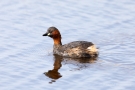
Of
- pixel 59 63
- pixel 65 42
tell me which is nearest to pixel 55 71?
pixel 59 63

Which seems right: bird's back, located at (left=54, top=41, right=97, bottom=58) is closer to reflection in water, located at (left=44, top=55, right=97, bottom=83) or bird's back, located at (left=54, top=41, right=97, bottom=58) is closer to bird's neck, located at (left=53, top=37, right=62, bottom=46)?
reflection in water, located at (left=44, top=55, right=97, bottom=83)

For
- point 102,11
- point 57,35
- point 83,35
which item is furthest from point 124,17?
point 57,35

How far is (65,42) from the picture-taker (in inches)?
628

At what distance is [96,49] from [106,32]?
1.74 metres

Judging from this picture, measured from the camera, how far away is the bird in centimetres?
1477

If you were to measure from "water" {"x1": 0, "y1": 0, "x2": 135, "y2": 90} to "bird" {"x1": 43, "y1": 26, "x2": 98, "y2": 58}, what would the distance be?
22 cm

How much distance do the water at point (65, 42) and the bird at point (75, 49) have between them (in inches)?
8.7

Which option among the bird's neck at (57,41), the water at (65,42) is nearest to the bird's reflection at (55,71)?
the water at (65,42)

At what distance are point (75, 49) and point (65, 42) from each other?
1.11m

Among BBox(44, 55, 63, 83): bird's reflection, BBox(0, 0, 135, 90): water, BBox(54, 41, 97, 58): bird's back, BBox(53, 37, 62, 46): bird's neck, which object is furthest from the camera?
BBox(53, 37, 62, 46): bird's neck

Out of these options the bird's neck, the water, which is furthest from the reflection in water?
the bird's neck

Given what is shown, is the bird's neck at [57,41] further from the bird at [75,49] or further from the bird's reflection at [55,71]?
the bird's reflection at [55,71]

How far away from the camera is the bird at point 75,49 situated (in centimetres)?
1477

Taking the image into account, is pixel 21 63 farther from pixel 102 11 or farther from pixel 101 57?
pixel 102 11
